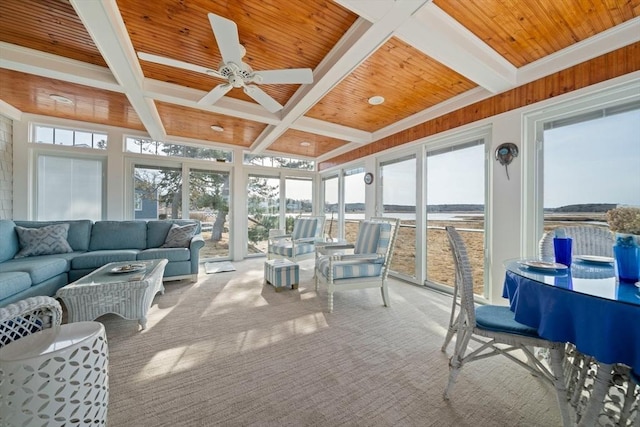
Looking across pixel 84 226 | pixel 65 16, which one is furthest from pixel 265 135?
pixel 84 226

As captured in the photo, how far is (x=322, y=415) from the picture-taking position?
4.17ft

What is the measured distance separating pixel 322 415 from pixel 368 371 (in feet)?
1.54

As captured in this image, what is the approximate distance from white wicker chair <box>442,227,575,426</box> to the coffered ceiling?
161cm

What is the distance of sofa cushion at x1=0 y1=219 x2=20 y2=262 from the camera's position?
278 cm

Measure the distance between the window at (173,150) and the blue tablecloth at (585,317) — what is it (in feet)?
17.8

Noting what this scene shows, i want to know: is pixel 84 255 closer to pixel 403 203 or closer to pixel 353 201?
pixel 353 201

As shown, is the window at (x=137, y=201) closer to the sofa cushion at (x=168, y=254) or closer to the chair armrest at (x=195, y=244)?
the sofa cushion at (x=168, y=254)

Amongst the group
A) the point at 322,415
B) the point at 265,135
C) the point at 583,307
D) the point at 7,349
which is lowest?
the point at 322,415

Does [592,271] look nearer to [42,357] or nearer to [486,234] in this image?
[486,234]

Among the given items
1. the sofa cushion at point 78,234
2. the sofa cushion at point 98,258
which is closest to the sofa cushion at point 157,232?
the sofa cushion at point 98,258

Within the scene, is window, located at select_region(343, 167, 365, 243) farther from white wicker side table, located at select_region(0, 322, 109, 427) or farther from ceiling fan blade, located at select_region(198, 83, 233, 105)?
A: white wicker side table, located at select_region(0, 322, 109, 427)

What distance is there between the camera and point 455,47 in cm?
189

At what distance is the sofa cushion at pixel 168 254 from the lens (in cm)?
333

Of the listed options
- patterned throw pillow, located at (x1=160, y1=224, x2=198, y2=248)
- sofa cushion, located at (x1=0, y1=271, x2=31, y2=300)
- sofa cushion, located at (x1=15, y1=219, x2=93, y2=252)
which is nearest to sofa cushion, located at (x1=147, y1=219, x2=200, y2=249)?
patterned throw pillow, located at (x1=160, y1=224, x2=198, y2=248)
